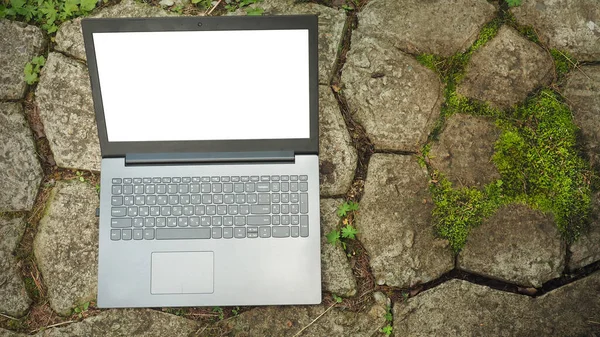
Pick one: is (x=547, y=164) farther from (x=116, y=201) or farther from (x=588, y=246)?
(x=116, y=201)

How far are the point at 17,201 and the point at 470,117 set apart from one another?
2.09m

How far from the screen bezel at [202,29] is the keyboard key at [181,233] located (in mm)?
321

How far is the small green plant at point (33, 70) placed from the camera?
2316mm

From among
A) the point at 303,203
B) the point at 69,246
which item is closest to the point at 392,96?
the point at 303,203

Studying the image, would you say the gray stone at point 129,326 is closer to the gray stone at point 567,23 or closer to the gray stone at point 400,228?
the gray stone at point 400,228

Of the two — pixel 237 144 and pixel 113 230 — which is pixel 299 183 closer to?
pixel 237 144

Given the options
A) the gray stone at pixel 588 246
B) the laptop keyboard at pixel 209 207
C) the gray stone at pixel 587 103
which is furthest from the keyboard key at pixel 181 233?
the gray stone at pixel 587 103

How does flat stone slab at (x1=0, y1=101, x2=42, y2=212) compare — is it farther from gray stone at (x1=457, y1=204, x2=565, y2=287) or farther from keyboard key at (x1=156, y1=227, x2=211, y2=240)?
gray stone at (x1=457, y1=204, x2=565, y2=287)

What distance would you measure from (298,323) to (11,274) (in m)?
1.29

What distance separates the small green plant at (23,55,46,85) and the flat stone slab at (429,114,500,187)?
1832 millimetres

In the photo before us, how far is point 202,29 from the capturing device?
196 centimetres

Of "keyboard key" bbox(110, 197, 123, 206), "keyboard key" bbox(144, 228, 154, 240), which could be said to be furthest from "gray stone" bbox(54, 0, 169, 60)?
"keyboard key" bbox(144, 228, 154, 240)

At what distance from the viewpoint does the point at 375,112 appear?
2.31 m

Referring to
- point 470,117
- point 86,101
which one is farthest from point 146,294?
point 470,117
